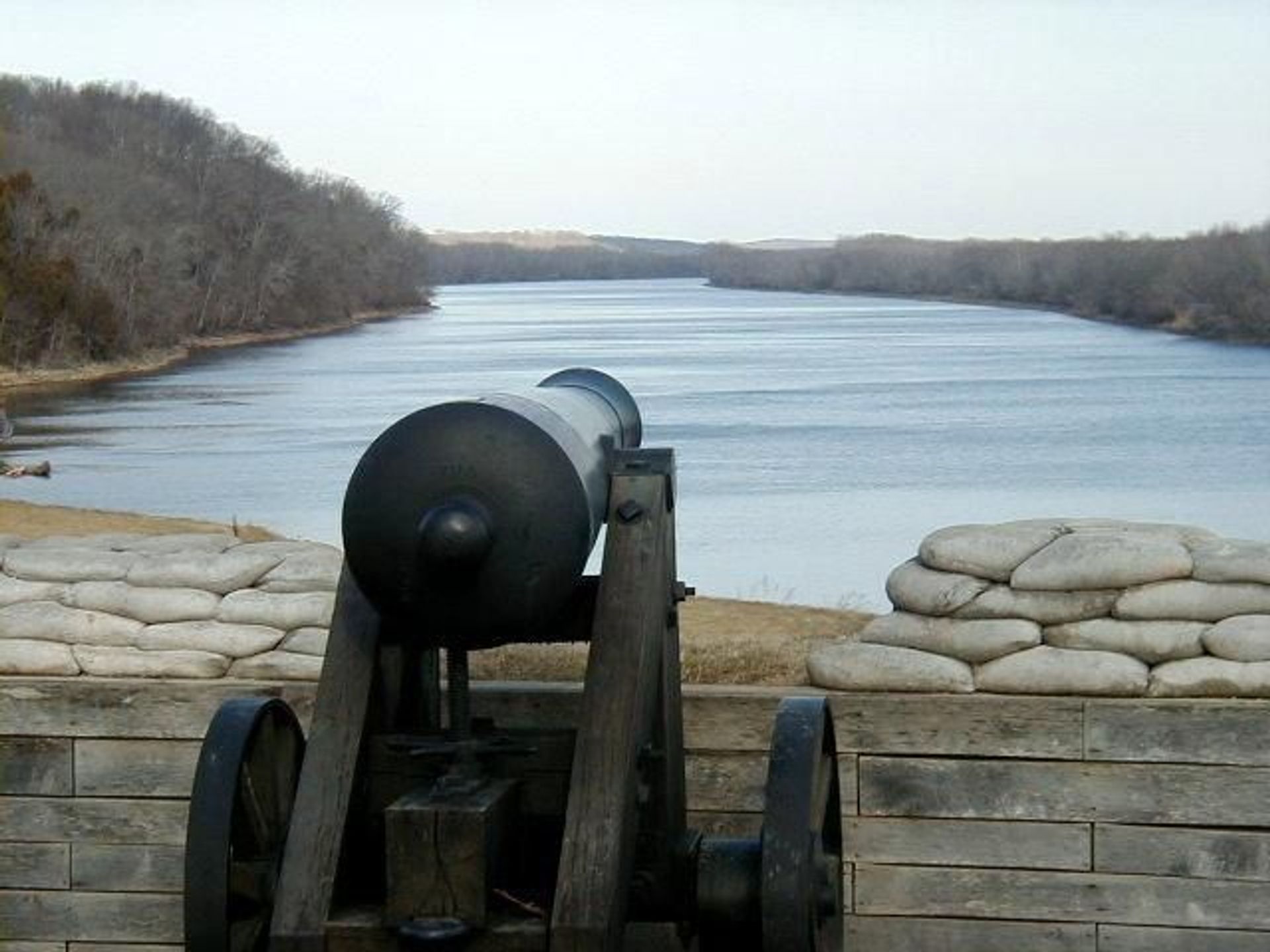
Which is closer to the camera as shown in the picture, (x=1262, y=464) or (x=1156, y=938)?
(x=1156, y=938)

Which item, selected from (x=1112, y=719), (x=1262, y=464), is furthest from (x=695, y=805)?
(x=1262, y=464)

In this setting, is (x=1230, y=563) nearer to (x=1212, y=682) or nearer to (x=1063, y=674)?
(x=1212, y=682)

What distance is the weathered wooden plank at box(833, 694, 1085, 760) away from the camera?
5371 mm

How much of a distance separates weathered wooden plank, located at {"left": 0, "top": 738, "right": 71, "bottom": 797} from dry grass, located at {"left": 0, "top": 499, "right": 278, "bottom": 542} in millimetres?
8435

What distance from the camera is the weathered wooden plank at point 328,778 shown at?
4.10 meters

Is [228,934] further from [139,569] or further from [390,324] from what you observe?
[390,324]

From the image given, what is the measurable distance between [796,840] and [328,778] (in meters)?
0.87

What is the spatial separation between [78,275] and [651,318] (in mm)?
35189

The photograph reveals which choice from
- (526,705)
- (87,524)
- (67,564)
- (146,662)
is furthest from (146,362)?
(526,705)

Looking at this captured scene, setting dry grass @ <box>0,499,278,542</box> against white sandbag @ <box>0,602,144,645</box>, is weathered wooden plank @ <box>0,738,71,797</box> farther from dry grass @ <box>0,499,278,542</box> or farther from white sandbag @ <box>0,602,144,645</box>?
dry grass @ <box>0,499,278,542</box>

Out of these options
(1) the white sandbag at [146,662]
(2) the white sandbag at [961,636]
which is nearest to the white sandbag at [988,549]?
(2) the white sandbag at [961,636]

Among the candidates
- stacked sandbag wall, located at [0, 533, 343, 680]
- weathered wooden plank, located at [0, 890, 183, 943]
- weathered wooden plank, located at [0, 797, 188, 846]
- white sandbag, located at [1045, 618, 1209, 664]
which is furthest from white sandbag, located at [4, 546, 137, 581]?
white sandbag, located at [1045, 618, 1209, 664]

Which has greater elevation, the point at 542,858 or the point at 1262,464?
the point at 542,858

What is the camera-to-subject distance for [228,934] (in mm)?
4125
